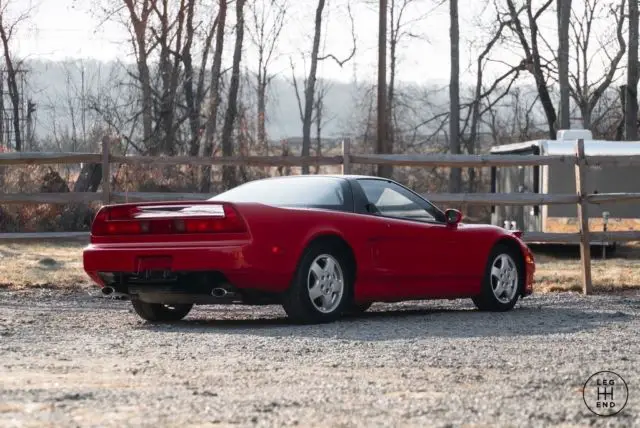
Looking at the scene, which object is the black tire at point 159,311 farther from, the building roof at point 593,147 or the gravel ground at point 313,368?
the building roof at point 593,147

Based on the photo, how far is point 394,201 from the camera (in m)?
11.7

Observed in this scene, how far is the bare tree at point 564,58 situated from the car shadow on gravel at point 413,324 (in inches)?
941

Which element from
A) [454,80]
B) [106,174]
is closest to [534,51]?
[454,80]

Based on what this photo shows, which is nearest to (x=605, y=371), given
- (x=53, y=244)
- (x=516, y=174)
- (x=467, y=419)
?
(x=467, y=419)

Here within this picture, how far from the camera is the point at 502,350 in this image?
8562mm

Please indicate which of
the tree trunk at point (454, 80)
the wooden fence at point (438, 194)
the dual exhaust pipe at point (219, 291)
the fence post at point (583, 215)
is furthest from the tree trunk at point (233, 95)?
the dual exhaust pipe at point (219, 291)

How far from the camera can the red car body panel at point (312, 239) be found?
10.2 meters

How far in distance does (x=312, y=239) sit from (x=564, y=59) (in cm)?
2715

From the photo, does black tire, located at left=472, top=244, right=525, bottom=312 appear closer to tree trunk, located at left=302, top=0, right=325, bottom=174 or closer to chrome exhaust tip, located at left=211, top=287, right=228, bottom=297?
chrome exhaust tip, located at left=211, top=287, right=228, bottom=297

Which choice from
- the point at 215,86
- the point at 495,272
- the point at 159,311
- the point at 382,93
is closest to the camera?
the point at 159,311

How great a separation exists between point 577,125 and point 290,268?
38.3 metres

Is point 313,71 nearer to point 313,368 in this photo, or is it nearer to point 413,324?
point 413,324

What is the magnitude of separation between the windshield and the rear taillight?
2.00ft

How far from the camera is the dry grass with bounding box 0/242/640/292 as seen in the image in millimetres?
15695
